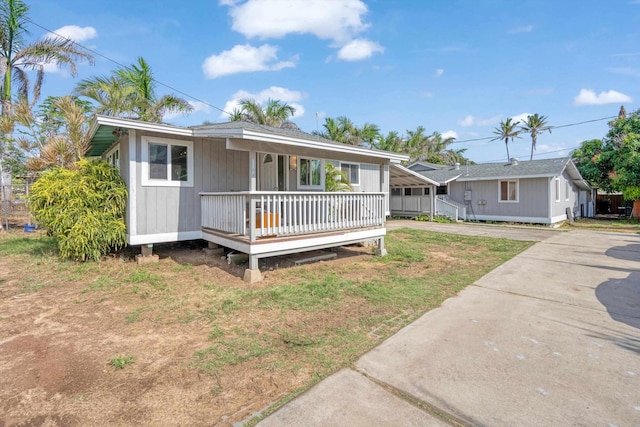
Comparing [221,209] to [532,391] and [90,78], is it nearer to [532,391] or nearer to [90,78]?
[532,391]

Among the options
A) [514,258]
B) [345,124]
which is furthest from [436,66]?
[514,258]

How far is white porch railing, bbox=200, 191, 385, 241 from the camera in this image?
19.0ft

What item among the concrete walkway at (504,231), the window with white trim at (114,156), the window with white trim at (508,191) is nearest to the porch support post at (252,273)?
the window with white trim at (114,156)

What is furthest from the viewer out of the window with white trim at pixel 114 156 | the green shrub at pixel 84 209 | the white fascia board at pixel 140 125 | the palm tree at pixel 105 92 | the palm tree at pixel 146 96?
the palm tree at pixel 146 96

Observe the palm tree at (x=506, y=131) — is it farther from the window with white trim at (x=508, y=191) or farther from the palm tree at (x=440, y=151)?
the window with white trim at (x=508, y=191)

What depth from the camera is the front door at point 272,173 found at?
28.4 feet

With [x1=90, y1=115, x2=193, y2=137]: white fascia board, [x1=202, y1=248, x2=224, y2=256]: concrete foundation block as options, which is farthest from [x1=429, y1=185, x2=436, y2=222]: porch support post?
[x1=90, y1=115, x2=193, y2=137]: white fascia board

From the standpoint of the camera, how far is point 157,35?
13086mm

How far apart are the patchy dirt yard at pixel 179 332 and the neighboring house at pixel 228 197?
745 mm

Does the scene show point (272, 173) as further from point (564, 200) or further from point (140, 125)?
point (564, 200)

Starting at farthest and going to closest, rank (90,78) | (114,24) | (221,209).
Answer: (90,78) < (114,24) < (221,209)

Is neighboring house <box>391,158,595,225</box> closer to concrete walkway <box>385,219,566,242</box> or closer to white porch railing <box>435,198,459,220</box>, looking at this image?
white porch railing <box>435,198,459,220</box>

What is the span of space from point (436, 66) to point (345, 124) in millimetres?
9392

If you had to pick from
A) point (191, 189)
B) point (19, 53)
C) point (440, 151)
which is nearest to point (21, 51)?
point (19, 53)
